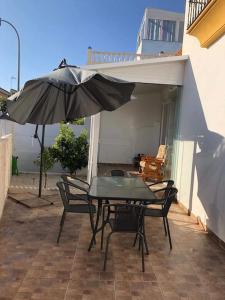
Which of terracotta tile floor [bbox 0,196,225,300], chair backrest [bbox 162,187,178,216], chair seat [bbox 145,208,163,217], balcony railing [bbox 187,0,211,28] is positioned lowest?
terracotta tile floor [bbox 0,196,225,300]

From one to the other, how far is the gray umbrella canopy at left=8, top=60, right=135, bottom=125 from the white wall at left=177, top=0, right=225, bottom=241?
1.65 meters

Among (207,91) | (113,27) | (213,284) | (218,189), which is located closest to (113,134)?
(113,27)

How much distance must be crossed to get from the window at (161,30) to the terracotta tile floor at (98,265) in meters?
17.4

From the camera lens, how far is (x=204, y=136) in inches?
254

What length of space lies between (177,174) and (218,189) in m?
2.89

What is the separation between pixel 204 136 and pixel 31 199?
397cm

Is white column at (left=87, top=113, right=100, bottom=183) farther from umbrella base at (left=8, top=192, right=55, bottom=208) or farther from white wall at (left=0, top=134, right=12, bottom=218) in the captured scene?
white wall at (left=0, top=134, right=12, bottom=218)

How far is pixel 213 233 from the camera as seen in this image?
5.66 metres

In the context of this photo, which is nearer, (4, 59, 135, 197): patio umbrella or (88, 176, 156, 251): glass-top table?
(88, 176, 156, 251): glass-top table

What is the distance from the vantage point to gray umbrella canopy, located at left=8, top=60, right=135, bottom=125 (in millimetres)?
5109

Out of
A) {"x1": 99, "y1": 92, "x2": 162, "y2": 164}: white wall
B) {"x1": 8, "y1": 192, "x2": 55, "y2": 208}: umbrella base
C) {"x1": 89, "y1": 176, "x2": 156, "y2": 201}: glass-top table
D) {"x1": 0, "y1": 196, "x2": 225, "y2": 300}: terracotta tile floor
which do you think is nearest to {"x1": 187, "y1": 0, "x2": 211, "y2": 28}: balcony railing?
{"x1": 89, "y1": 176, "x2": 156, "y2": 201}: glass-top table

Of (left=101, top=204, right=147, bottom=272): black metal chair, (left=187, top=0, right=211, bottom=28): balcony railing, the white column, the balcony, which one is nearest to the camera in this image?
(left=101, top=204, right=147, bottom=272): black metal chair

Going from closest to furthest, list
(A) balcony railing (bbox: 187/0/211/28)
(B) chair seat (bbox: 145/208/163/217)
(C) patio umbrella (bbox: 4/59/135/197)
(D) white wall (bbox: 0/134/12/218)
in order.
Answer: (C) patio umbrella (bbox: 4/59/135/197)
(B) chair seat (bbox: 145/208/163/217)
(D) white wall (bbox: 0/134/12/218)
(A) balcony railing (bbox: 187/0/211/28)

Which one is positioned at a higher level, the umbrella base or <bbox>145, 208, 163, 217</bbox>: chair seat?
<bbox>145, 208, 163, 217</bbox>: chair seat
